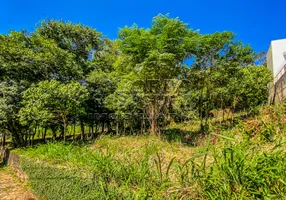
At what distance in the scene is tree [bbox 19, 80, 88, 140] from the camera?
741 centimetres

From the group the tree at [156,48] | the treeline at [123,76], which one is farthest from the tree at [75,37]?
the tree at [156,48]

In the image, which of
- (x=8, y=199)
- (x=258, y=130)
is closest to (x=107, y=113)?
(x=8, y=199)

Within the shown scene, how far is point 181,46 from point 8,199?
6.08 m

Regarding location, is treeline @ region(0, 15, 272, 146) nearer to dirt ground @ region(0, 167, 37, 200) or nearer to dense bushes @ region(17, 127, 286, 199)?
dirt ground @ region(0, 167, 37, 200)

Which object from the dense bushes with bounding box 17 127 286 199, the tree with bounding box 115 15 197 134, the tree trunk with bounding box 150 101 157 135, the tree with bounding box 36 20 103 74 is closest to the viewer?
the dense bushes with bounding box 17 127 286 199

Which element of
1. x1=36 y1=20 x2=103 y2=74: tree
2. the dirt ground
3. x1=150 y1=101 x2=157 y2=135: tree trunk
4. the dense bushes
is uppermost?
x1=36 y1=20 x2=103 y2=74: tree

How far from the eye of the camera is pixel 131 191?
2400 millimetres

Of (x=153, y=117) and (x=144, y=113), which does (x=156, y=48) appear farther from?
(x=144, y=113)

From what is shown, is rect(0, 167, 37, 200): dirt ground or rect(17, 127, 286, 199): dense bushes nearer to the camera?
rect(17, 127, 286, 199): dense bushes

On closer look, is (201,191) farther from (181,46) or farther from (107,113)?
(107,113)

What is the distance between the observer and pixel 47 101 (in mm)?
7434

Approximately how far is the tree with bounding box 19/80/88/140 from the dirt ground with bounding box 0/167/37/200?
1908mm

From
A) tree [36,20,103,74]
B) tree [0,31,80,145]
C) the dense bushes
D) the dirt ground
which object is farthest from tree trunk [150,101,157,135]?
tree [36,20,103,74]

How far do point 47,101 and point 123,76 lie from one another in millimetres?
2786
